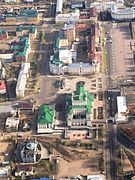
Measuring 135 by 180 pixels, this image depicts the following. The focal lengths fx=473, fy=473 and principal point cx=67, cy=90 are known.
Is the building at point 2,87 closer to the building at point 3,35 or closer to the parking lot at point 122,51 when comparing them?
the parking lot at point 122,51

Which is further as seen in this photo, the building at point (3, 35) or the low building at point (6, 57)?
the building at point (3, 35)

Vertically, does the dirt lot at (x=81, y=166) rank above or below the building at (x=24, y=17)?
below

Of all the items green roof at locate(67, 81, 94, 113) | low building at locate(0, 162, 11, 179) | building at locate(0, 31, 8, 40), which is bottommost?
low building at locate(0, 162, 11, 179)

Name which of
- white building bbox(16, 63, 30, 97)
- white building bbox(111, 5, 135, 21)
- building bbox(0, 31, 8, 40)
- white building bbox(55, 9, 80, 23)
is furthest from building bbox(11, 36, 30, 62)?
white building bbox(111, 5, 135, 21)

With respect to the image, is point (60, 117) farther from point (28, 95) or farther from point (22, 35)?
point (22, 35)

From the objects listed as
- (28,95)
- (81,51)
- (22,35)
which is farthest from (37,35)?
(28,95)

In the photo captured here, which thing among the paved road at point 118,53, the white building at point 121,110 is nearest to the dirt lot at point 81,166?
the white building at point 121,110

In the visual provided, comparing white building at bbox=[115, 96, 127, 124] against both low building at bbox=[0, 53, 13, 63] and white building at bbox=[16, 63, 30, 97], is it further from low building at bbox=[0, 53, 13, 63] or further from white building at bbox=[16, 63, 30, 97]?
low building at bbox=[0, 53, 13, 63]
